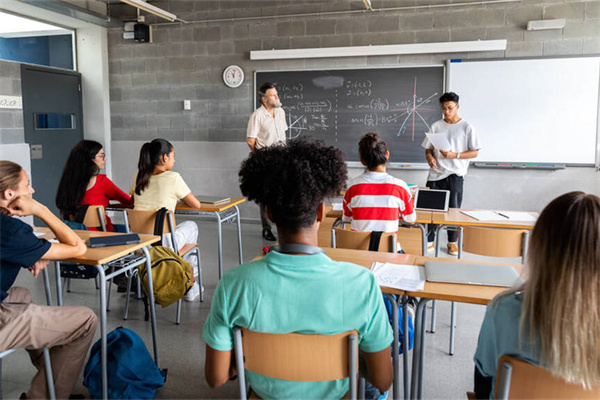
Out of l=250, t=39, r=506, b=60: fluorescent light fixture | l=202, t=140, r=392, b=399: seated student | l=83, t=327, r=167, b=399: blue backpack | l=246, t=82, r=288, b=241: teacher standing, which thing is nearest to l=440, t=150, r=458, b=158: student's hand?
l=250, t=39, r=506, b=60: fluorescent light fixture

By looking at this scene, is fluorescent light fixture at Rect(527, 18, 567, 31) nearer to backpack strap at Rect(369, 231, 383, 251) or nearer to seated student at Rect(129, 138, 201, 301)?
backpack strap at Rect(369, 231, 383, 251)

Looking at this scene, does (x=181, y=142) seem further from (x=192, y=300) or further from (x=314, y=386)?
(x=314, y=386)

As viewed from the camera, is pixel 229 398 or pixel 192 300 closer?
pixel 229 398

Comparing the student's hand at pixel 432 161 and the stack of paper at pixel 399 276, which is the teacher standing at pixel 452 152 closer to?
the student's hand at pixel 432 161

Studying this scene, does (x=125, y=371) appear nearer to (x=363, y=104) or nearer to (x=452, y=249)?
(x=452, y=249)

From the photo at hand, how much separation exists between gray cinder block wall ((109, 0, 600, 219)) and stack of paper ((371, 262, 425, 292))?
386 cm

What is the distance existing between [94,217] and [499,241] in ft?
8.10

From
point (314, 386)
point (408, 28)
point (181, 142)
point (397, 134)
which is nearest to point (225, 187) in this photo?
point (181, 142)

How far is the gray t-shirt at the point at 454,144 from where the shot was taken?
4.36 m

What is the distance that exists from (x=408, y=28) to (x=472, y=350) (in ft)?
12.9

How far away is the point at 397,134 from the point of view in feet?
18.6

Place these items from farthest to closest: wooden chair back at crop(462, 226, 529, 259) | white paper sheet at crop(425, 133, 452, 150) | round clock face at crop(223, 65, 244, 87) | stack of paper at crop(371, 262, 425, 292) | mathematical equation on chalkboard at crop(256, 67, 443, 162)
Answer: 1. round clock face at crop(223, 65, 244, 87)
2. mathematical equation on chalkboard at crop(256, 67, 443, 162)
3. white paper sheet at crop(425, 133, 452, 150)
4. wooden chair back at crop(462, 226, 529, 259)
5. stack of paper at crop(371, 262, 425, 292)

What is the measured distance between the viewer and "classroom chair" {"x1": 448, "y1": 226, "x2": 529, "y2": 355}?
262 cm

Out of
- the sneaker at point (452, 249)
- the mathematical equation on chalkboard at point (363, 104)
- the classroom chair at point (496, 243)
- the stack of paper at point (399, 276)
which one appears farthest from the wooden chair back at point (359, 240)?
the mathematical equation on chalkboard at point (363, 104)
